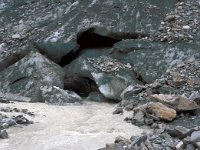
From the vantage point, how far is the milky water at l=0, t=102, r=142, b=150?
6.36m

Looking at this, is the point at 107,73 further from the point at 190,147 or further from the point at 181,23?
the point at 190,147

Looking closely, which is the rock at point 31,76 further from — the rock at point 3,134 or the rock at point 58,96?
the rock at point 3,134

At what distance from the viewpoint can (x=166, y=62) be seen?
1166 cm

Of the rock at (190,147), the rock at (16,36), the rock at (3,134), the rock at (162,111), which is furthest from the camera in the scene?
the rock at (16,36)

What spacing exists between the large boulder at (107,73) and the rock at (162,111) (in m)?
3.17

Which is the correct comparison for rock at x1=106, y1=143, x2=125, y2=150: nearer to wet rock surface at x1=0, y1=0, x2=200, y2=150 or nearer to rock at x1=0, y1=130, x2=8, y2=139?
rock at x1=0, y1=130, x2=8, y2=139

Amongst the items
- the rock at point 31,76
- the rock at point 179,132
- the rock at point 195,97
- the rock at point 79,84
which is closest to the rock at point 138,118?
the rock at point 195,97

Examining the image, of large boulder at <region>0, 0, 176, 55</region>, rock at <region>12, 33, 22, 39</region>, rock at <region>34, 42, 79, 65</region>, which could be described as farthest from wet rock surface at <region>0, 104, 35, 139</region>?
rock at <region>12, 33, 22, 39</region>

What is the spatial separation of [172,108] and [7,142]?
10.0 feet

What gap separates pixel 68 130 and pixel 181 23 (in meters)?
6.40

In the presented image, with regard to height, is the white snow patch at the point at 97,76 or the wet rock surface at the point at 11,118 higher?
the white snow patch at the point at 97,76

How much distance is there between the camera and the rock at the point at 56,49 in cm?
1269

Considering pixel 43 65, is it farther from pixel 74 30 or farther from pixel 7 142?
pixel 7 142

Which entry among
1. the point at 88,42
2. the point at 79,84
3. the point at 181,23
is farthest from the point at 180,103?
the point at 88,42
